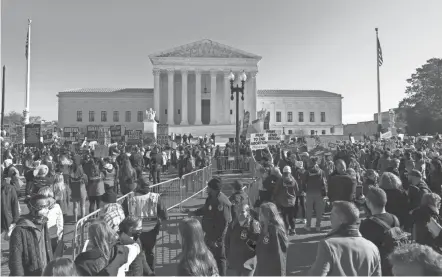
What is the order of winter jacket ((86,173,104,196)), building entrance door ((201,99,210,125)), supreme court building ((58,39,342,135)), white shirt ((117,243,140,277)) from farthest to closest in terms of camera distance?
building entrance door ((201,99,210,125))
supreme court building ((58,39,342,135))
winter jacket ((86,173,104,196))
white shirt ((117,243,140,277))

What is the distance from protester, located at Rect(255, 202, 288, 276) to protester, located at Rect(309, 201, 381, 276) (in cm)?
83

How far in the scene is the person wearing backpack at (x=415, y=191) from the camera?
249 inches

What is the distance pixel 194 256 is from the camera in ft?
11.0

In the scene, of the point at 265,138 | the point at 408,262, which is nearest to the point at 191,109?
the point at 265,138

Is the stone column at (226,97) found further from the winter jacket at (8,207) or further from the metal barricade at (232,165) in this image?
the winter jacket at (8,207)

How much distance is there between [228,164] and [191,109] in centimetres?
4826

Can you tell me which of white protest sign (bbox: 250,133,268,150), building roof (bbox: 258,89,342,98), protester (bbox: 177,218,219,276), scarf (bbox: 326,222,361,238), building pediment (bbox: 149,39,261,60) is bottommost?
protester (bbox: 177,218,219,276)

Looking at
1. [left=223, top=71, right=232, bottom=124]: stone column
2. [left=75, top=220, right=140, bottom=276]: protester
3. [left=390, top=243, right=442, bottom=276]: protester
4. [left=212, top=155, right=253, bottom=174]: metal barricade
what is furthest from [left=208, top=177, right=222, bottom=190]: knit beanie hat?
[left=223, top=71, right=232, bottom=124]: stone column

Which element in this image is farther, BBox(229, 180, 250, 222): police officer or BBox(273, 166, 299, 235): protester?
BBox(273, 166, 299, 235): protester

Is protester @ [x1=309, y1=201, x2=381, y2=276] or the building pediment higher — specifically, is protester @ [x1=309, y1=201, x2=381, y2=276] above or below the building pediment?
below

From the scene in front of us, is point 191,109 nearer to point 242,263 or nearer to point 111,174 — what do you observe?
point 111,174

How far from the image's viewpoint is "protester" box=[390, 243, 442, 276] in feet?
7.55

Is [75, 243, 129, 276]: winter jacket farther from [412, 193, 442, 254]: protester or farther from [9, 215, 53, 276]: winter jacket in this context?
[412, 193, 442, 254]: protester

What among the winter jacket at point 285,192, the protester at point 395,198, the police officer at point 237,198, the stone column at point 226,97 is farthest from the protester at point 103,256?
the stone column at point 226,97
